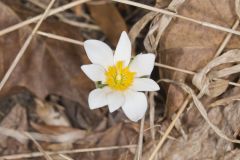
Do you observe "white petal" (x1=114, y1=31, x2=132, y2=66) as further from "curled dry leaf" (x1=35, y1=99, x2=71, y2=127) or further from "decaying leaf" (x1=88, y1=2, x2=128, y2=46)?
"curled dry leaf" (x1=35, y1=99, x2=71, y2=127)

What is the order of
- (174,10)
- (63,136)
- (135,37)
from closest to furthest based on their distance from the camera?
(174,10) → (135,37) → (63,136)

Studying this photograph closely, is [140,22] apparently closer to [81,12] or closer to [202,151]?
[81,12]

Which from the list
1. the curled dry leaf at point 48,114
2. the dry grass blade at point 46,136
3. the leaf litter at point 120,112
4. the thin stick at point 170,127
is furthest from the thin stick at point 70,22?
the thin stick at point 170,127

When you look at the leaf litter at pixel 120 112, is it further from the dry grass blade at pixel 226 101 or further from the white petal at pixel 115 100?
the white petal at pixel 115 100

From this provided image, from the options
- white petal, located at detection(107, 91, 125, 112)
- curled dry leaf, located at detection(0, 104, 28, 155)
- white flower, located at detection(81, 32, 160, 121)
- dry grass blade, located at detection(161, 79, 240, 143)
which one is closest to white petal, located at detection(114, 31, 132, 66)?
white flower, located at detection(81, 32, 160, 121)

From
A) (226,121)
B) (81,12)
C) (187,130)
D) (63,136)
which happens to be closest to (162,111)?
(187,130)

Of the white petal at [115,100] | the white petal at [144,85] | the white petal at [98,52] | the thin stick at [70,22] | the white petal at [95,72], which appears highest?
the thin stick at [70,22]
